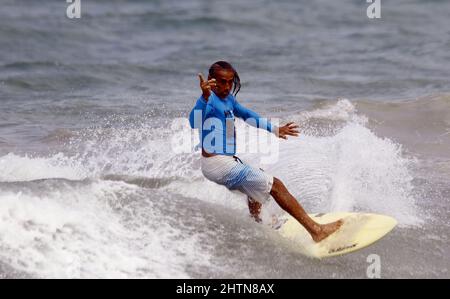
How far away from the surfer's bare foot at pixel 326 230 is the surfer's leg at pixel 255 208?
0.67 meters

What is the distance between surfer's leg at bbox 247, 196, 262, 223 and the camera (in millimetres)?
6059

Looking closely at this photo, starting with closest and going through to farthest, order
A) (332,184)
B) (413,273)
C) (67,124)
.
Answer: (413,273)
(332,184)
(67,124)

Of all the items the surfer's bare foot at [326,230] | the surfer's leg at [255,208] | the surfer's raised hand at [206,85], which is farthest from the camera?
the surfer's leg at [255,208]

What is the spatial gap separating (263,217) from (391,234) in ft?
3.36

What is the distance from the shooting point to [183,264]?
5.07 metres

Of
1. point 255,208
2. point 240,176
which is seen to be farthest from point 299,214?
point 255,208

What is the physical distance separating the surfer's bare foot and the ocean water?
0.18 m

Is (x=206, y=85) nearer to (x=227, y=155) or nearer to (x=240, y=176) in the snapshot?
(x=227, y=155)

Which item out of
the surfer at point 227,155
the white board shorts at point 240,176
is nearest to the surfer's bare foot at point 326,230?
the surfer at point 227,155

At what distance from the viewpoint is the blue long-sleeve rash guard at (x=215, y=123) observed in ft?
18.2

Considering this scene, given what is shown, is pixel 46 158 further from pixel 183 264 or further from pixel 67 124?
pixel 183 264

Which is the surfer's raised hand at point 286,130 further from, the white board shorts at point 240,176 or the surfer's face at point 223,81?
the surfer's face at point 223,81

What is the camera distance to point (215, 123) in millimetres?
5582
